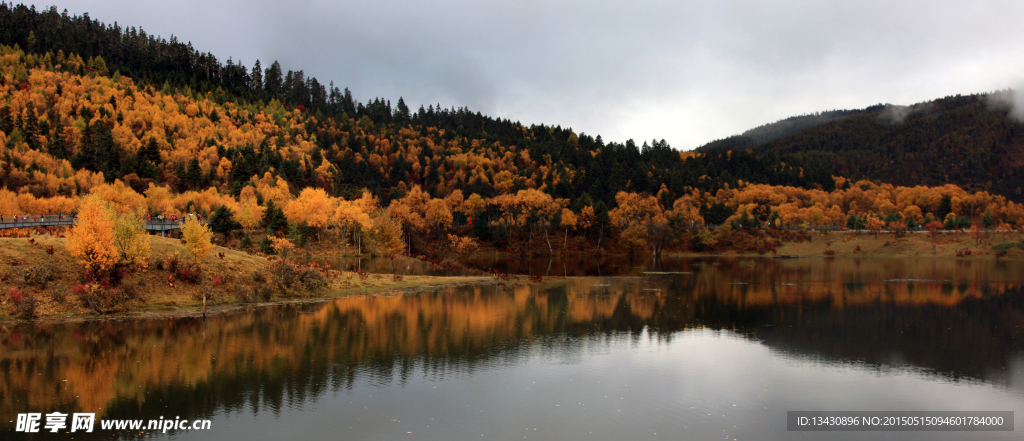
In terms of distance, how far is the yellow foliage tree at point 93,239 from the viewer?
44.1 meters

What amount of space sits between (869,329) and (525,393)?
31.0 m

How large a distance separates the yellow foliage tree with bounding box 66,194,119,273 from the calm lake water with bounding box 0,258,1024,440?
7160 millimetres

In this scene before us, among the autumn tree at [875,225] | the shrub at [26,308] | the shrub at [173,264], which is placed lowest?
the shrub at [26,308]

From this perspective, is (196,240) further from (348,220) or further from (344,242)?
(344,242)

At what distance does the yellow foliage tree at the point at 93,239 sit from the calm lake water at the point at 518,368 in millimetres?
7160

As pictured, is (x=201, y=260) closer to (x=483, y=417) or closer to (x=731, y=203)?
(x=483, y=417)

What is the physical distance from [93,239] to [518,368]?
3513 cm

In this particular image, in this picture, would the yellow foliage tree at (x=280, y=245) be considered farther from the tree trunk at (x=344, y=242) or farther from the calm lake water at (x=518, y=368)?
the calm lake water at (x=518, y=368)

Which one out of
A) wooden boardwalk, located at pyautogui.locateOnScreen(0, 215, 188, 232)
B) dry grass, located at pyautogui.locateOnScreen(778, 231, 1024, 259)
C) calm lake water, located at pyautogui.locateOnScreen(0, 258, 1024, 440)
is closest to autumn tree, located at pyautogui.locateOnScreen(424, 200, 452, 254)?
A: wooden boardwalk, located at pyautogui.locateOnScreen(0, 215, 188, 232)

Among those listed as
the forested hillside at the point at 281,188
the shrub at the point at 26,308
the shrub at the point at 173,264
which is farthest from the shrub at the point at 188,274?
the forested hillside at the point at 281,188

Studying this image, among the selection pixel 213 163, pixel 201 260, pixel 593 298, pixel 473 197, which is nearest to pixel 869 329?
pixel 593 298

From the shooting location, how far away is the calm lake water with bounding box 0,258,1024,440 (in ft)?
76.2

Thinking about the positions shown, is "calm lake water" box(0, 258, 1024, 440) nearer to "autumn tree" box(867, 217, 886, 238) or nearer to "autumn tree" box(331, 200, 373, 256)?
"autumn tree" box(331, 200, 373, 256)

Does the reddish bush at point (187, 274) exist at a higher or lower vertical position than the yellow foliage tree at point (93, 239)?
lower
